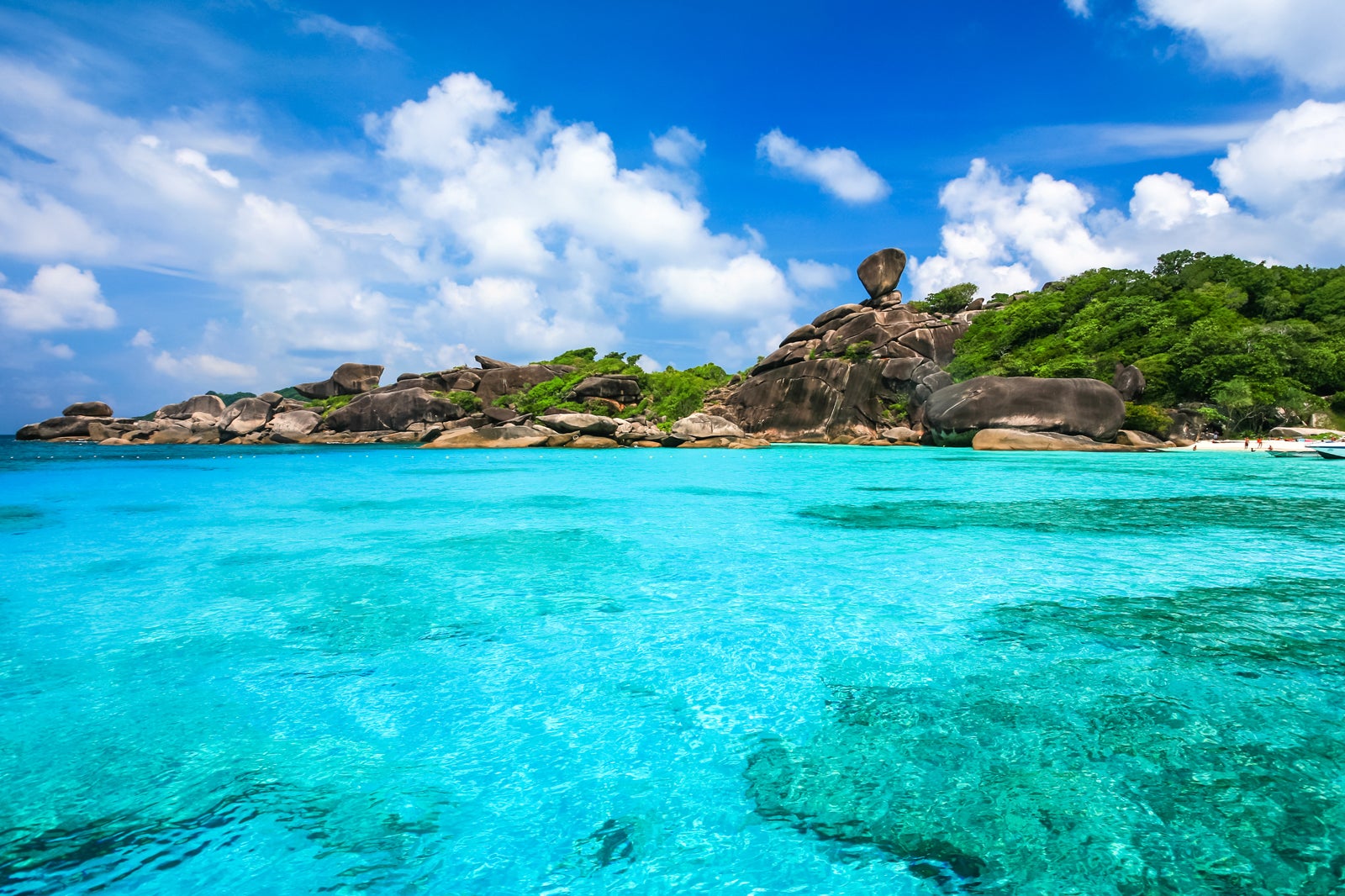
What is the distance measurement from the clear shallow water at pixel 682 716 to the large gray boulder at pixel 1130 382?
80.9ft

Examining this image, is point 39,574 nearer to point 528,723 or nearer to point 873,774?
point 528,723

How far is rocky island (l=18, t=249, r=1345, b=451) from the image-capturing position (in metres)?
25.5

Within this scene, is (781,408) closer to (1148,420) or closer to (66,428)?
(1148,420)

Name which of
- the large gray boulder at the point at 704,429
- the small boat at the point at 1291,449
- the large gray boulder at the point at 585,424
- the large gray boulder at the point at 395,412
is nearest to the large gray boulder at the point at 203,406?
the large gray boulder at the point at 395,412

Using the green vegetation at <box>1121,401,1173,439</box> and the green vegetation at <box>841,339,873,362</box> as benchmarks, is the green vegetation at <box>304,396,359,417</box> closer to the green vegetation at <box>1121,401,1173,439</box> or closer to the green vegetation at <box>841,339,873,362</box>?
the green vegetation at <box>841,339,873,362</box>

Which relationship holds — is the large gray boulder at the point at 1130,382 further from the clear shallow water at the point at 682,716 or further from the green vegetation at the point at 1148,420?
the clear shallow water at the point at 682,716

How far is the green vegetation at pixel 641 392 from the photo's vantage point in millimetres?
44469

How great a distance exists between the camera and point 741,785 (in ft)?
7.80

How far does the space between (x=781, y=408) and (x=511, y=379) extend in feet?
76.7

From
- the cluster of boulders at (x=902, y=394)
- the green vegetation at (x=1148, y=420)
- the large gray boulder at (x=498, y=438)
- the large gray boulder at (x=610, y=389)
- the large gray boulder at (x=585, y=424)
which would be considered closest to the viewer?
the cluster of boulders at (x=902, y=394)

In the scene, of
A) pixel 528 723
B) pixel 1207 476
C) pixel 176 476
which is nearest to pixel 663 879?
pixel 528 723

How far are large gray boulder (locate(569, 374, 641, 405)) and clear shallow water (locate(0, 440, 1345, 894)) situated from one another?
3811 cm

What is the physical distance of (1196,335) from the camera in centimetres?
2630

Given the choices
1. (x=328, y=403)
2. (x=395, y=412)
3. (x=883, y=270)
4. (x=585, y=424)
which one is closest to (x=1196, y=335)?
(x=883, y=270)
